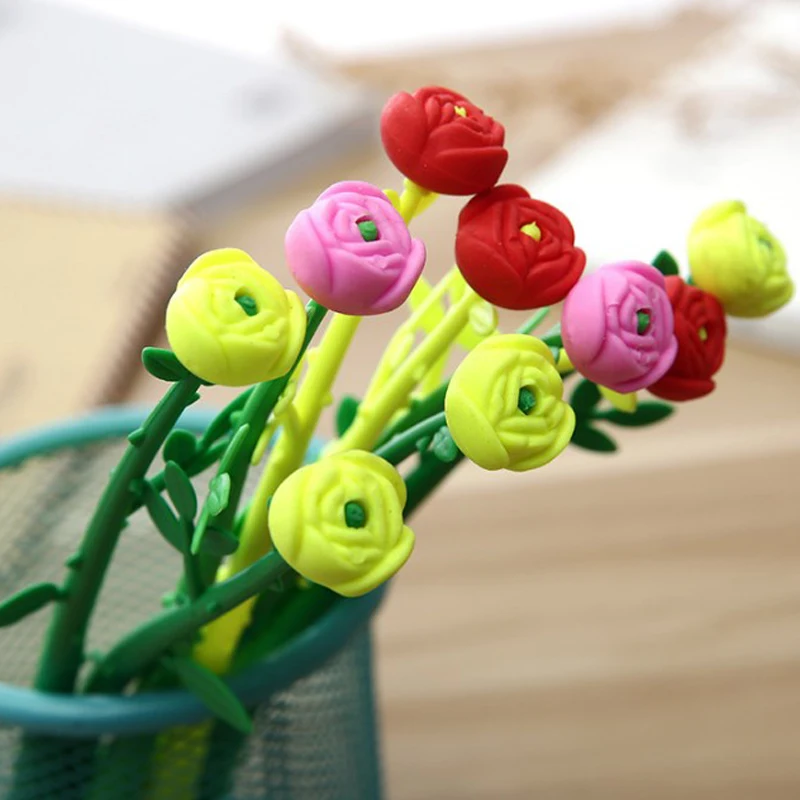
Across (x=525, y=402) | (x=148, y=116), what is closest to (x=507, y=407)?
(x=525, y=402)

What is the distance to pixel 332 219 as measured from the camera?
0.16m

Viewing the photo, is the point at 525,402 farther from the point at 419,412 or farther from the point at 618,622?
the point at 618,622

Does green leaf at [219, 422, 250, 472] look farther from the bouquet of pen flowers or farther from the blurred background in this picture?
the blurred background

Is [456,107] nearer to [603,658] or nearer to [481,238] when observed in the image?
[481,238]

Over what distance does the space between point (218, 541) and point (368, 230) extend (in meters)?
0.07

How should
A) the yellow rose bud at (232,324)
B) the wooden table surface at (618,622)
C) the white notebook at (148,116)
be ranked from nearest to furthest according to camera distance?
the yellow rose bud at (232,324), the wooden table surface at (618,622), the white notebook at (148,116)

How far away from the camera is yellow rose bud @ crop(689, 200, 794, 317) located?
0.20m

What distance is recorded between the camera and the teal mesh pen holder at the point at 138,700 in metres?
0.23

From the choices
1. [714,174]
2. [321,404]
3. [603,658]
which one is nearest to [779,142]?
[714,174]

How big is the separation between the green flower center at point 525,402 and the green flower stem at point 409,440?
0.03 m

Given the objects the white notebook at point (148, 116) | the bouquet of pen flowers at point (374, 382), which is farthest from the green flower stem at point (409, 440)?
the white notebook at point (148, 116)

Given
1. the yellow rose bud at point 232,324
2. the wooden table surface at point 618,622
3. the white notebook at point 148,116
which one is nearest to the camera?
the yellow rose bud at point 232,324

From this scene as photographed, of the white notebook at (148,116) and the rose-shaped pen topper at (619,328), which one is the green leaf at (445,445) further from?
the white notebook at (148,116)

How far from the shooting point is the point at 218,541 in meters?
0.20
